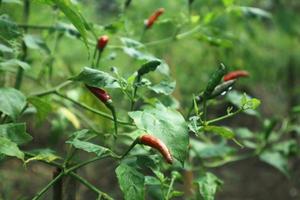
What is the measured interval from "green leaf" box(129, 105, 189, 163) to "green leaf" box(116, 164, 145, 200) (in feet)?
0.36

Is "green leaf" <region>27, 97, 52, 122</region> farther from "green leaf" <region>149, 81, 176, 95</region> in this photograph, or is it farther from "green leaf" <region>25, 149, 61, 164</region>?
"green leaf" <region>149, 81, 176, 95</region>

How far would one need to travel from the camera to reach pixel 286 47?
3.59 metres

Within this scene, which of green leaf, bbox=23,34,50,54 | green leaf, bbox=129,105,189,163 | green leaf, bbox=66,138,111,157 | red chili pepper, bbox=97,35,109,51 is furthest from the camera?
green leaf, bbox=23,34,50,54

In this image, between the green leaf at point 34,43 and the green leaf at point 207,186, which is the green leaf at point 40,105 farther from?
the green leaf at point 207,186

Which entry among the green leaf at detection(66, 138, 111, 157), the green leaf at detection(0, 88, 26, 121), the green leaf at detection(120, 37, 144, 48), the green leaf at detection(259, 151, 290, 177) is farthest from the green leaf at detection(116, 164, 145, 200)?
the green leaf at detection(259, 151, 290, 177)

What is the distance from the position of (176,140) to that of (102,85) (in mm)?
173

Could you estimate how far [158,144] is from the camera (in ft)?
2.68

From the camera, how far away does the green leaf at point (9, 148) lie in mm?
830

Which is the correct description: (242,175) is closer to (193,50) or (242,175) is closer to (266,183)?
(266,183)

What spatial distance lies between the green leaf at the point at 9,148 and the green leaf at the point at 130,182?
173 mm

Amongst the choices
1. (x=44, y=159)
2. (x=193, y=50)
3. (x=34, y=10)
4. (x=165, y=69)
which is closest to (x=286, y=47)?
(x=193, y=50)

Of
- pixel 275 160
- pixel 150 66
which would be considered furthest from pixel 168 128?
pixel 275 160

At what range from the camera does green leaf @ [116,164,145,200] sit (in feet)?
2.80

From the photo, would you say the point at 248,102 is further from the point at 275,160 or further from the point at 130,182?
the point at 275,160
